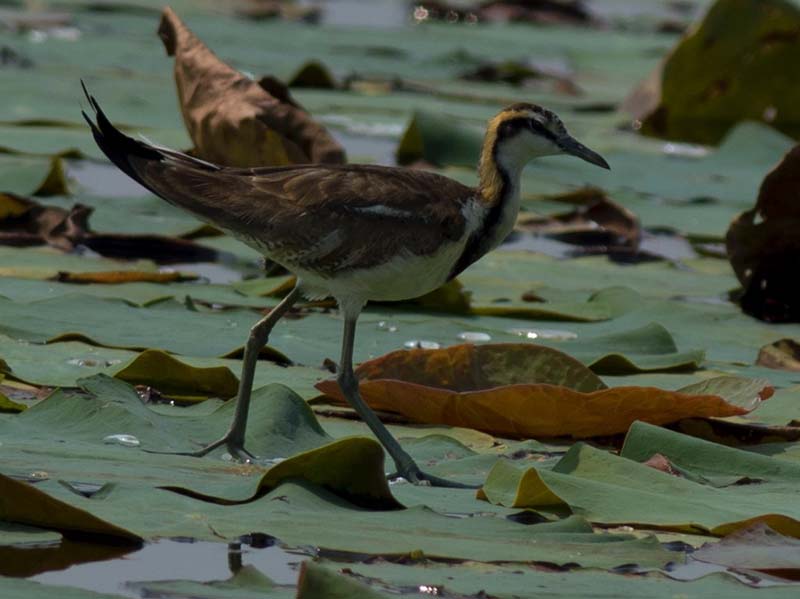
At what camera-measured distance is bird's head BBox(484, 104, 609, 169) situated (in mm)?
5560

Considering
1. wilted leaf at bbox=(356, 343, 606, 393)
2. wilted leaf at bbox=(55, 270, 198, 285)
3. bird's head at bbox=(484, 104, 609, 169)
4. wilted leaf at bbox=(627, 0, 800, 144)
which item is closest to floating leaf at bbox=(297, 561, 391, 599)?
wilted leaf at bbox=(356, 343, 606, 393)

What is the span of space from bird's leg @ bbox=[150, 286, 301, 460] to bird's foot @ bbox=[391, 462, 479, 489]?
1.34 ft

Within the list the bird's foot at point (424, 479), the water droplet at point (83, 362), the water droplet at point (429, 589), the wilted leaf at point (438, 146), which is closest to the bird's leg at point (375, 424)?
the bird's foot at point (424, 479)

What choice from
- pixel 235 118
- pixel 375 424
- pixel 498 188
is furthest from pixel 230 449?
pixel 235 118

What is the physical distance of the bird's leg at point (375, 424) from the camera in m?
4.58

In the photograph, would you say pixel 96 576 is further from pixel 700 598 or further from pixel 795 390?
pixel 795 390

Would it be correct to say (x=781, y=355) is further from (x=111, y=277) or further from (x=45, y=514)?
(x=45, y=514)

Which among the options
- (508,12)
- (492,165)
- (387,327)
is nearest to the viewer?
(492,165)

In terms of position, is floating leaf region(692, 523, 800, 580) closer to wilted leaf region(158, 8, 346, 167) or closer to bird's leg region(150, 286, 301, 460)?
bird's leg region(150, 286, 301, 460)

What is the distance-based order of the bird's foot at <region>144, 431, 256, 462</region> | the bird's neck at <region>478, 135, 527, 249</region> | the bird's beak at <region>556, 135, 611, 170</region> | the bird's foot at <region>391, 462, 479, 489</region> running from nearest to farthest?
1. the bird's foot at <region>391, 462, 479, 489</region>
2. the bird's foot at <region>144, 431, 256, 462</region>
3. the bird's neck at <region>478, 135, 527, 249</region>
4. the bird's beak at <region>556, 135, 611, 170</region>

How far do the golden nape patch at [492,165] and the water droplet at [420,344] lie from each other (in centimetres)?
72

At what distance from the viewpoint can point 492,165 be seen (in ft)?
18.1

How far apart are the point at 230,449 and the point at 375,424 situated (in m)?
0.45

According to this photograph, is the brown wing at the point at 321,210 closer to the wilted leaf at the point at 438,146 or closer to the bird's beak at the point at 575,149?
the bird's beak at the point at 575,149
